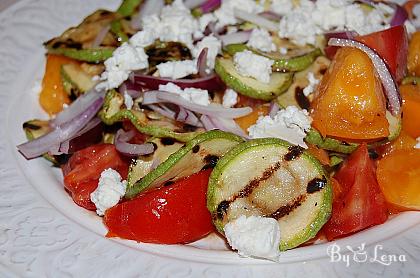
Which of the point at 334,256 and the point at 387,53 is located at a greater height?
the point at 387,53

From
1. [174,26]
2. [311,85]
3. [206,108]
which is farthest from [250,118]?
[174,26]

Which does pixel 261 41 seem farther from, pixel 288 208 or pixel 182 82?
pixel 288 208

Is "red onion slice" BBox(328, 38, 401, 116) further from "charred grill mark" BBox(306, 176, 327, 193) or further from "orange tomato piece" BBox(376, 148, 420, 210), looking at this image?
"charred grill mark" BBox(306, 176, 327, 193)

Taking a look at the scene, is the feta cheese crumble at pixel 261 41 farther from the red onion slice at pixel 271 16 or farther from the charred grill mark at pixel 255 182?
the charred grill mark at pixel 255 182

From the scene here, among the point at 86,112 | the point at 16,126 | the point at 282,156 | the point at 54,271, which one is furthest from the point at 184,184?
the point at 16,126

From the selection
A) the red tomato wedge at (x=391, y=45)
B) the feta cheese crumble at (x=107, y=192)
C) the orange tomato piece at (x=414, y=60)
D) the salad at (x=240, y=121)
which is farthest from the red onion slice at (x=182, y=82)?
the orange tomato piece at (x=414, y=60)

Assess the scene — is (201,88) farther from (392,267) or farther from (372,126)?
(392,267)
